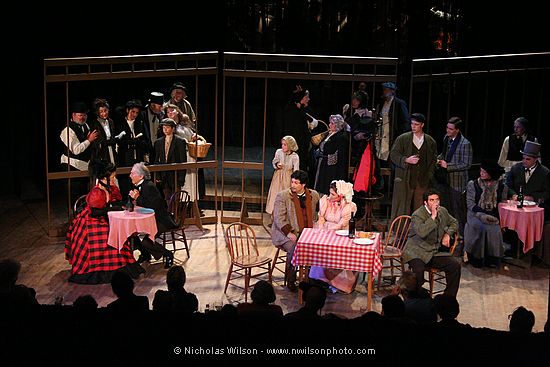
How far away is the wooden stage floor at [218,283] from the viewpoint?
786cm

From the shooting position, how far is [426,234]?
25.8 ft

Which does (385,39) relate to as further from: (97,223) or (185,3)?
(97,223)

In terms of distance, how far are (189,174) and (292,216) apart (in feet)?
6.84

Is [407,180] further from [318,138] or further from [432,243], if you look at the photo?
[432,243]

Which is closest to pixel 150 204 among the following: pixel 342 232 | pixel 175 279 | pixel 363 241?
pixel 342 232

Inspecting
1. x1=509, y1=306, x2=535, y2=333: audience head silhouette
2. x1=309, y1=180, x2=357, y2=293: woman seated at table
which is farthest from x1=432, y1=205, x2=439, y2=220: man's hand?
x1=509, y1=306, x2=535, y2=333: audience head silhouette

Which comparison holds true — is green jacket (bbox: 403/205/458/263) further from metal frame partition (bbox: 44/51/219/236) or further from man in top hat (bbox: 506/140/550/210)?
metal frame partition (bbox: 44/51/219/236)

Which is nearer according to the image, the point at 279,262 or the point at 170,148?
the point at 279,262

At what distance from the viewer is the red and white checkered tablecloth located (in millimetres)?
7594

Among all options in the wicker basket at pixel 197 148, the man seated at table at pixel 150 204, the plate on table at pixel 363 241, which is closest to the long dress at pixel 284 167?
the wicker basket at pixel 197 148

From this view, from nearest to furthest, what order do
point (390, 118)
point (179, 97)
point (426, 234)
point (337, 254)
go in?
1. point (337, 254)
2. point (426, 234)
3. point (390, 118)
4. point (179, 97)

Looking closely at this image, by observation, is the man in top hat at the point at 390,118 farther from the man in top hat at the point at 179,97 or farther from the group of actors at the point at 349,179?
the man in top hat at the point at 179,97

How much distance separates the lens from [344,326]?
191 inches

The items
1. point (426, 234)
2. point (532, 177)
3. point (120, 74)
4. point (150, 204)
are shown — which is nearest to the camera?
point (426, 234)
